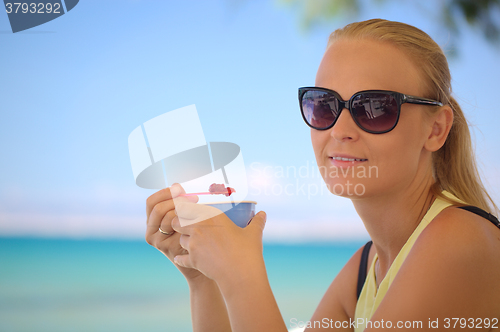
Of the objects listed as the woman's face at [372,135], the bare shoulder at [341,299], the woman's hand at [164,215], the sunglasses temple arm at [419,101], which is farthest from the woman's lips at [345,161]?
the bare shoulder at [341,299]

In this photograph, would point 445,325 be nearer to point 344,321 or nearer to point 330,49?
point 344,321

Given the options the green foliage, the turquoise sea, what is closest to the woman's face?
the green foliage

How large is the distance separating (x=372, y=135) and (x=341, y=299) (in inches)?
31.9

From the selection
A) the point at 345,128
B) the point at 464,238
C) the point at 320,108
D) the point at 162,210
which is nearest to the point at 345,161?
the point at 345,128

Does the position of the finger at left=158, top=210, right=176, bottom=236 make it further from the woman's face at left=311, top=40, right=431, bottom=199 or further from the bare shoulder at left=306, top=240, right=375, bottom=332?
the bare shoulder at left=306, top=240, right=375, bottom=332

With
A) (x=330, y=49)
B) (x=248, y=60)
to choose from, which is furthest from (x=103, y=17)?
(x=330, y=49)

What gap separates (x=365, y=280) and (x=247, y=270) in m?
0.81

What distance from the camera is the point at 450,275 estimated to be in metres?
1.06

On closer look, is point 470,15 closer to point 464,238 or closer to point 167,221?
point 464,238

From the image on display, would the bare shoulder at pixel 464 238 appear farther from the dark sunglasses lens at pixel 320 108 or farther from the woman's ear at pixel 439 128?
the dark sunglasses lens at pixel 320 108

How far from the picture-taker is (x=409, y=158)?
1385 millimetres

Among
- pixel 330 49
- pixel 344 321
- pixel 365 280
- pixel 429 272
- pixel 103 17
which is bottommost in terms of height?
pixel 344 321

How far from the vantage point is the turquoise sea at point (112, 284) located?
6.63 metres

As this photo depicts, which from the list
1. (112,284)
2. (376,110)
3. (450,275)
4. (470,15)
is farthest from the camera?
(112,284)
